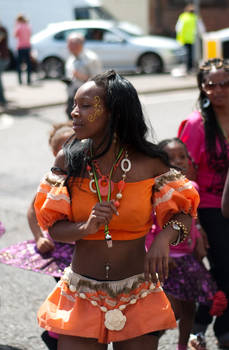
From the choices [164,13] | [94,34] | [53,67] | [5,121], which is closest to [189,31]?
[94,34]

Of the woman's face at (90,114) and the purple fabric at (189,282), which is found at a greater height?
the woman's face at (90,114)

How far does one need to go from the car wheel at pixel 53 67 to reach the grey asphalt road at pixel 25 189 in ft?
18.8

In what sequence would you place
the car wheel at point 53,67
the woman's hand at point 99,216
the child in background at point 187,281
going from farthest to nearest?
1. the car wheel at point 53,67
2. the child in background at point 187,281
3. the woman's hand at point 99,216

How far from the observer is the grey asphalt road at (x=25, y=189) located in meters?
5.02

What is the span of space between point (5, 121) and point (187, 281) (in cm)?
1054

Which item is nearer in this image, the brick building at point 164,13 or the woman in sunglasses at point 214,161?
the woman in sunglasses at point 214,161

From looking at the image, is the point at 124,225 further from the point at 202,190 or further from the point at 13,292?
the point at 13,292

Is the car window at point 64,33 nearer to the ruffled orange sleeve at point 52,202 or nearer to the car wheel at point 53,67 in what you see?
the car wheel at point 53,67

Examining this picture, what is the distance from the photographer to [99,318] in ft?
10.8

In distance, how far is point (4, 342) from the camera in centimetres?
480

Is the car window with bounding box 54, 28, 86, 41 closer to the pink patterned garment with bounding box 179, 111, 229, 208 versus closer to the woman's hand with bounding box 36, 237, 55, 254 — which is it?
the pink patterned garment with bounding box 179, 111, 229, 208

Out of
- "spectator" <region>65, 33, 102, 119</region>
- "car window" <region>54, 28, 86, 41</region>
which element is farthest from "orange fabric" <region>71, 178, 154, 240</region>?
"car window" <region>54, 28, 86, 41</region>

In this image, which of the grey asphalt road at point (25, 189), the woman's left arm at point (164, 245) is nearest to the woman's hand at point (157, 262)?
the woman's left arm at point (164, 245)

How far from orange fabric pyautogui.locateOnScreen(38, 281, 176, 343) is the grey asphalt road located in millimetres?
1132
